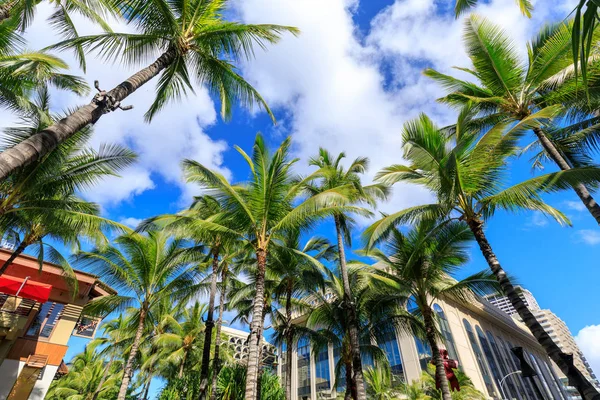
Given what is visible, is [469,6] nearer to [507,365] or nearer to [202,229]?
[202,229]

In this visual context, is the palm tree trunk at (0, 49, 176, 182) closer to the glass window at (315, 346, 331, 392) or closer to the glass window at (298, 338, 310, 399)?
the glass window at (315, 346, 331, 392)

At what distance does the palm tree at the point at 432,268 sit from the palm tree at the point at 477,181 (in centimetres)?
154

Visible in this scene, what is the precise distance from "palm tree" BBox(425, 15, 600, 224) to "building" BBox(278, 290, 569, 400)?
19370 mm

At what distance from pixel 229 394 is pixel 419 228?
11113 mm

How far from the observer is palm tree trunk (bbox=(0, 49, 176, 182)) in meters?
4.10

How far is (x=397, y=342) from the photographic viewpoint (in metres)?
31.0

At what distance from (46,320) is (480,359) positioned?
3783 centimetres

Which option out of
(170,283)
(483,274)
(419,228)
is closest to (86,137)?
(170,283)

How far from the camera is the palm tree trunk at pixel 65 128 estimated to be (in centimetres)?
410

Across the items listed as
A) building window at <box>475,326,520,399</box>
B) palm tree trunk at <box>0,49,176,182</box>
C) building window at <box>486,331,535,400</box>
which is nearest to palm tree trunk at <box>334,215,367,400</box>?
palm tree trunk at <box>0,49,176,182</box>

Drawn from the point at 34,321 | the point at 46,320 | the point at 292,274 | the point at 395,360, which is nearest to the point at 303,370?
the point at 395,360

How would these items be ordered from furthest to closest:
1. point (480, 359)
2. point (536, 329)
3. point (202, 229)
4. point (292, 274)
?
point (480, 359)
point (292, 274)
point (202, 229)
point (536, 329)

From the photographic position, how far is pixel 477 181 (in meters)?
9.05

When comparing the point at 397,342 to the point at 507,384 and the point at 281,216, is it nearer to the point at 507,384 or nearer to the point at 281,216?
the point at 507,384
